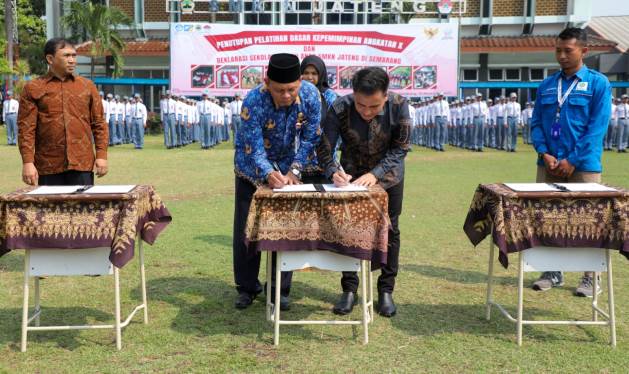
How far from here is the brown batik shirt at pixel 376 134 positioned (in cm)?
449

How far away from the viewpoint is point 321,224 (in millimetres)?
4082

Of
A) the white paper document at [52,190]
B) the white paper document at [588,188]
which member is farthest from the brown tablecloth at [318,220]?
the white paper document at [588,188]

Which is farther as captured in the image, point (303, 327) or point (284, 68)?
point (303, 327)

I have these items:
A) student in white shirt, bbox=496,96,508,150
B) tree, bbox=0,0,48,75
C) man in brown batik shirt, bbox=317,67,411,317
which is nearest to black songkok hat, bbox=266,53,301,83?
man in brown batik shirt, bbox=317,67,411,317

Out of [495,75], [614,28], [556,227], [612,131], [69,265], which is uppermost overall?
[614,28]

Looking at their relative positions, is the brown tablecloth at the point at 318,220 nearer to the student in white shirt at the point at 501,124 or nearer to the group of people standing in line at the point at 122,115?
the student in white shirt at the point at 501,124

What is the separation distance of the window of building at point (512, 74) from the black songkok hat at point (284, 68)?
29.3 metres

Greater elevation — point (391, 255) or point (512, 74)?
point (512, 74)

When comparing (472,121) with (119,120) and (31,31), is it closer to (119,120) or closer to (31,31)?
(119,120)

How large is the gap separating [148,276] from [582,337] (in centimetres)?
356

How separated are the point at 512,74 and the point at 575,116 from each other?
28099 millimetres

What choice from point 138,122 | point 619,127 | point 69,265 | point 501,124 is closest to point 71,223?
point 69,265

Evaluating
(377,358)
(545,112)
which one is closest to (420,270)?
(545,112)

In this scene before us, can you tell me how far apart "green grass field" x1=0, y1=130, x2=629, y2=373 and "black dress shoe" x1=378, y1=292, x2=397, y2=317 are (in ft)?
0.20
